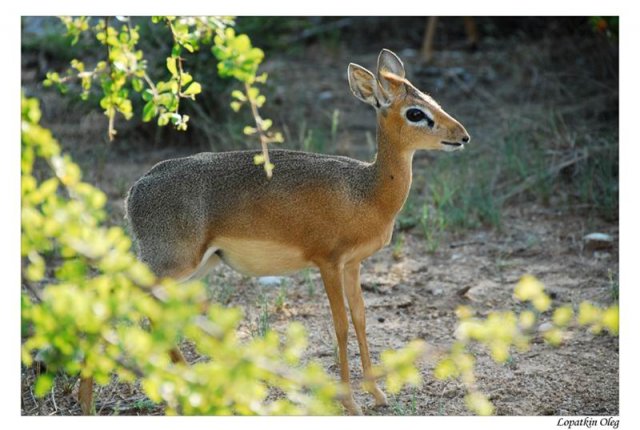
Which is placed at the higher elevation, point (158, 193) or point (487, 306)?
point (158, 193)

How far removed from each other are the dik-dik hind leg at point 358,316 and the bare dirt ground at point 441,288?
4.3 inches

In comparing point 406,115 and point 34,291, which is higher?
point 406,115

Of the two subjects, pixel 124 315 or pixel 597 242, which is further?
pixel 597 242

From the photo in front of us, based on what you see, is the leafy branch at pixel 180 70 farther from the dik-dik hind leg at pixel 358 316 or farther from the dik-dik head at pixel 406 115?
the dik-dik hind leg at pixel 358 316

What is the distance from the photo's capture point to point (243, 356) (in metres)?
3.06

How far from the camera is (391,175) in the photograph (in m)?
5.86

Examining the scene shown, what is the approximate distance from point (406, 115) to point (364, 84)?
33 centimetres

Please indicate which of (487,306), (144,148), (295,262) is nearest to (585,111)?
(487,306)

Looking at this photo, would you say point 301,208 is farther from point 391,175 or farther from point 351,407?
point 351,407

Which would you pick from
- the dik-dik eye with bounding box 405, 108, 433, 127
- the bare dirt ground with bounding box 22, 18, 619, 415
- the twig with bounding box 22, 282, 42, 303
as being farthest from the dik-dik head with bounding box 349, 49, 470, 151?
the twig with bounding box 22, 282, 42, 303

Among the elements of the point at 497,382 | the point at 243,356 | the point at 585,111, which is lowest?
the point at 497,382

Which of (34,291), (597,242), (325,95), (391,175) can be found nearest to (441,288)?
(597,242)

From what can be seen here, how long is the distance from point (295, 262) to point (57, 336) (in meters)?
2.79

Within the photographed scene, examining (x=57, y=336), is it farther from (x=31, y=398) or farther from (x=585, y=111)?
(x=585, y=111)
